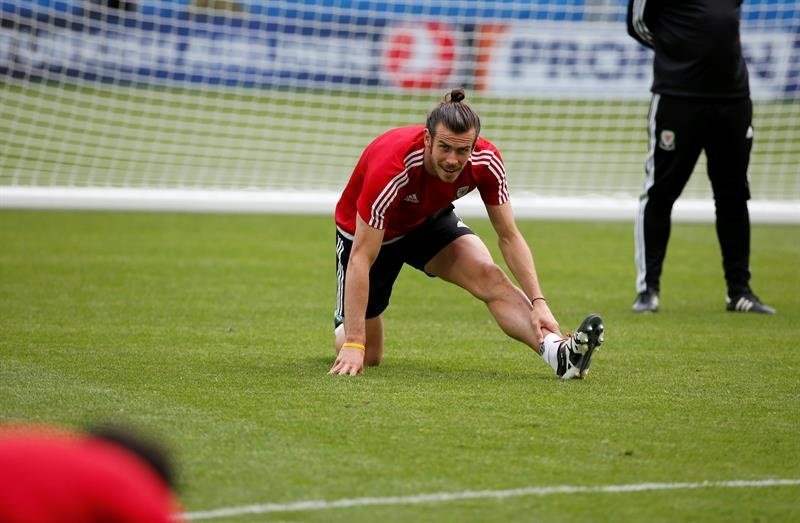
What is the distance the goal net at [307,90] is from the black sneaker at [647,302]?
5.40m

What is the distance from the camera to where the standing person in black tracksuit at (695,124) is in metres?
8.88

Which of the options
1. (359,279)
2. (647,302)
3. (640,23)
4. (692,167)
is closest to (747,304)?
(647,302)

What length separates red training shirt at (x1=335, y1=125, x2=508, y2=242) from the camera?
6141 mm

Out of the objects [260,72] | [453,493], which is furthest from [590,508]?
[260,72]

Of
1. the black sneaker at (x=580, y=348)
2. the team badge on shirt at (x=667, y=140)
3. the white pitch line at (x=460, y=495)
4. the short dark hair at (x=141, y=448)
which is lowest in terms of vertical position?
the black sneaker at (x=580, y=348)

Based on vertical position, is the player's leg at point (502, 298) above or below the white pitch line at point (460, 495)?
below

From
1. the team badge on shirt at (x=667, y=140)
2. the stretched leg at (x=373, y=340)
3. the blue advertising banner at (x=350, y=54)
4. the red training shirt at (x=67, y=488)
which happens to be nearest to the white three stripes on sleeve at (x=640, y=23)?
the team badge on shirt at (x=667, y=140)

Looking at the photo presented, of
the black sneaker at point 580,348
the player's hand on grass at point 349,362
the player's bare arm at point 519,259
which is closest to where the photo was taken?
the black sneaker at point 580,348

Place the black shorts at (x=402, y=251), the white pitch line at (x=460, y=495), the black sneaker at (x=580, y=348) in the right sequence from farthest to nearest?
the black shorts at (x=402, y=251) → the black sneaker at (x=580, y=348) → the white pitch line at (x=460, y=495)

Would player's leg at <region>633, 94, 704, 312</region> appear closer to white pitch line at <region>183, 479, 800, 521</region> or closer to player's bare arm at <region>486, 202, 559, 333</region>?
player's bare arm at <region>486, 202, 559, 333</region>

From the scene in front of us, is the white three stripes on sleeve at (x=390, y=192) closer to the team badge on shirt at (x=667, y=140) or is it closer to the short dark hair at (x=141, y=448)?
the team badge on shirt at (x=667, y=140)

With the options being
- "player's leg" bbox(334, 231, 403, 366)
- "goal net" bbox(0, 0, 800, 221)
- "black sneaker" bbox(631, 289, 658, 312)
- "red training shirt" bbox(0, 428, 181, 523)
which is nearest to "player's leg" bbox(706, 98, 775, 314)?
"black sneaker" bbox(631, 289, 658, 312)

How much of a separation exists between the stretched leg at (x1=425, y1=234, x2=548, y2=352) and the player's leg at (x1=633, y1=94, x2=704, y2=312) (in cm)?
259

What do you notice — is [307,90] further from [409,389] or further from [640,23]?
[409,389]
